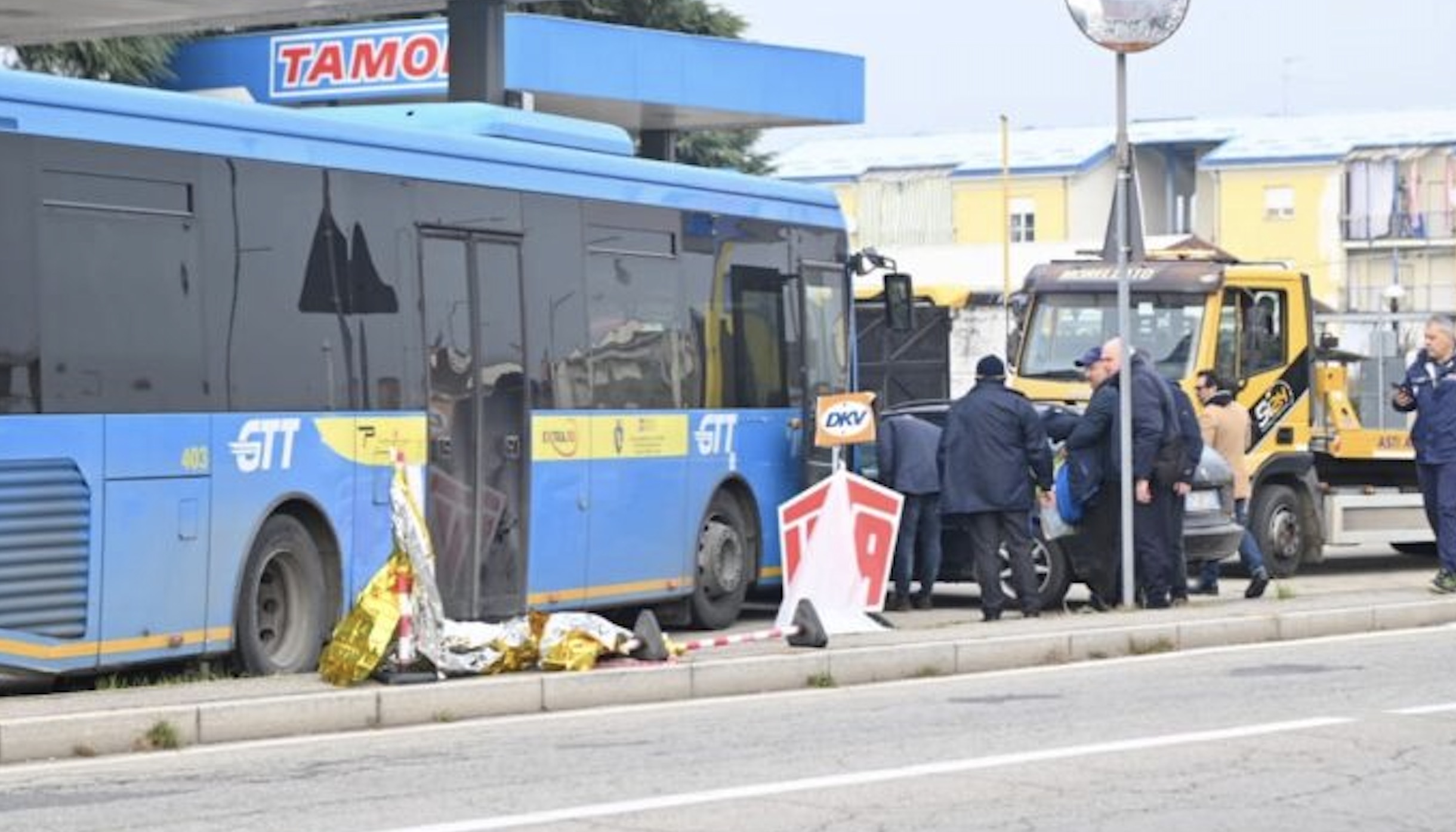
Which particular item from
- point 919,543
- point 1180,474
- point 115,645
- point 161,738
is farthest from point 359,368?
point 919,543

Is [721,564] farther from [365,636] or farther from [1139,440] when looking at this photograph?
[365,636]

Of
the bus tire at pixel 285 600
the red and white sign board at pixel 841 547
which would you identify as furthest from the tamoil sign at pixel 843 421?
the bus tire at pixel 285 600

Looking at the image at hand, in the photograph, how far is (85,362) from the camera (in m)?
13.8

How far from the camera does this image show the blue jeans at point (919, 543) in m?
21.4

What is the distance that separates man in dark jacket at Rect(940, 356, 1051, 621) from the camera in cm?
1892

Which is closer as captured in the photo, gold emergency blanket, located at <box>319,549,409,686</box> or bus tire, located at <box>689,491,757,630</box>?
gold emergency blanket, located at <box>319,549,409,686</box>

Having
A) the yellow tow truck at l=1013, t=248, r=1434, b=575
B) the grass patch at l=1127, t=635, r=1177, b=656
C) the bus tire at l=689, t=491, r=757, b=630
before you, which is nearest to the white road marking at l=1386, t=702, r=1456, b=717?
the grass patch at l=1127, t=635, r=1177, b=656

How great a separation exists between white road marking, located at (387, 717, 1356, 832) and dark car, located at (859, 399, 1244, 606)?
767 cm

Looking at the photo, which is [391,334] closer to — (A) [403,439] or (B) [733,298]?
(A) [403,439]

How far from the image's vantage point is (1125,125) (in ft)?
63.5

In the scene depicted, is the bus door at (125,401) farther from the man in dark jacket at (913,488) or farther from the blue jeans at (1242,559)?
the blue jeans at (1242,559)

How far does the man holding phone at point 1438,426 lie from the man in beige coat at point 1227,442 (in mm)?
1984

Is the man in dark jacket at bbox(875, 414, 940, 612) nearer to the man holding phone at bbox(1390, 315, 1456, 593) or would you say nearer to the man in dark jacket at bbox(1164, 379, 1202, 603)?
the man in dark jacket at bbox(1164, 379, 1202, 603)

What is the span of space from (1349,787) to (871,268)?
42.6 ft
